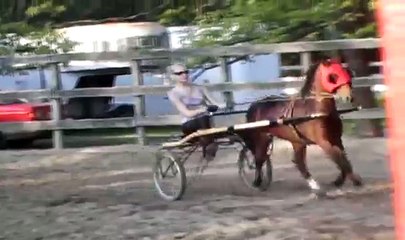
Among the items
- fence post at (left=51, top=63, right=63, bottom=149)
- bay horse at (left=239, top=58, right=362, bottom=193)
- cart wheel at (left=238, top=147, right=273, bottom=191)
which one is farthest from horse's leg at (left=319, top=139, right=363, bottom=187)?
fence post at (left=51, top=63, right=63, bottom=149)

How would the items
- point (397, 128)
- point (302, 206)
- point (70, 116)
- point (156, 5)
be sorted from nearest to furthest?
point (397, 128), point (302, 206), point (70, 116), point (156, 5)

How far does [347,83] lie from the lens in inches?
368

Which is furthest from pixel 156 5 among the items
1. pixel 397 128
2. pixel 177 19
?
pixel 397 128

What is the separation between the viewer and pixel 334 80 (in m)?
9.45

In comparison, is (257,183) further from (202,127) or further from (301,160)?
(202,127)

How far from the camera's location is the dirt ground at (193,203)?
26.9 ft

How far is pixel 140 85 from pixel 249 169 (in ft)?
14.7

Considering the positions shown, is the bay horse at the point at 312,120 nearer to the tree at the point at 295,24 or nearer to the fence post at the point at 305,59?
the fence post at the point at 305,59

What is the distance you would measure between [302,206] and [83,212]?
1.94 meters

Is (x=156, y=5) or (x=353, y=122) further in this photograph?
(x=156, y=5)

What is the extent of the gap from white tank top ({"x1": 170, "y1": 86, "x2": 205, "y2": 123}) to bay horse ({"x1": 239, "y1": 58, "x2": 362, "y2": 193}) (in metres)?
0.48

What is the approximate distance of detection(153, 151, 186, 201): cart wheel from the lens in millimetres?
9969

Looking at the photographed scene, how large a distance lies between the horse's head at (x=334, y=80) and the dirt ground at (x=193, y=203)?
976 millimetres

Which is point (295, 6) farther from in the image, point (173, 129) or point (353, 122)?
point (173, 129)
